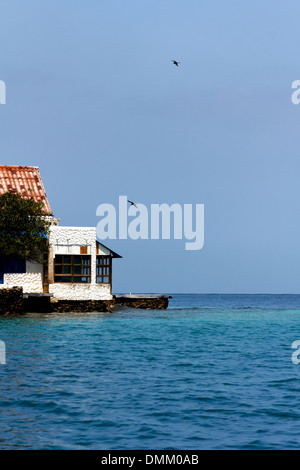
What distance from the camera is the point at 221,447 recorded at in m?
12.6

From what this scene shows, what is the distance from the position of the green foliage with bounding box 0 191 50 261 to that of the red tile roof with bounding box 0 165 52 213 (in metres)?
2.22

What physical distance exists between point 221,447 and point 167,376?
8.80 m

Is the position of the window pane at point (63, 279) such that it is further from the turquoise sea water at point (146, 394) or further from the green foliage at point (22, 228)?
the turquoise sea water at point (146, 394)

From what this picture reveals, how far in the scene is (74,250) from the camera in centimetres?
5344

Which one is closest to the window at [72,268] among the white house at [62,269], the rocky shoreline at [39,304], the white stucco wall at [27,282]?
the white house at [62,269]

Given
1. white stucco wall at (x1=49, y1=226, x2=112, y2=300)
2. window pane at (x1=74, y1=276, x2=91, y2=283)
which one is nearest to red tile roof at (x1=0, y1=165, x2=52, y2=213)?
white stucco wall at (x1=49, y1=226, x2=112, y2=300)

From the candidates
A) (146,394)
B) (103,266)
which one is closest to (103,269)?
(103,266)

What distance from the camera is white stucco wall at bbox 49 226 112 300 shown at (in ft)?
174

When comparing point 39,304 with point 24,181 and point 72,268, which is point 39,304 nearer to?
point 72,268

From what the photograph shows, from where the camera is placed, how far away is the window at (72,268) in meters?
53.4

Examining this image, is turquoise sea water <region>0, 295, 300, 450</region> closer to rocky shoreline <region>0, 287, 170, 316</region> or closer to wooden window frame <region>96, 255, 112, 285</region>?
rocky shoreline <region>0, 287, 170, 316</region>

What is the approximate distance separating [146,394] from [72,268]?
36.3 m

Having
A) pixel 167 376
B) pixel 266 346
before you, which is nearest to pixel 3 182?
pixel 266 346
